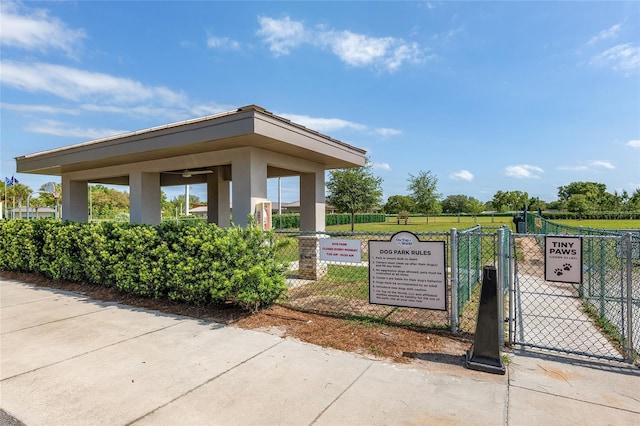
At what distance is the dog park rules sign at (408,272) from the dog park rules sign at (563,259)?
117 centimetres

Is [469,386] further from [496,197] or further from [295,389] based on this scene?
[496,197]

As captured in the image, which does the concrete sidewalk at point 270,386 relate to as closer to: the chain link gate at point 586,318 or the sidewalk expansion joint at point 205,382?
the sidewalk expansion joint at point 205,382

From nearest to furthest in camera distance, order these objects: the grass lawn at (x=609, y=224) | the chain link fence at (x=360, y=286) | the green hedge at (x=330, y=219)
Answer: the chain link fence at (x=360, y=286) → the grass lawn at (x=609, y=224) → the green hedge at (x=330, y=219)

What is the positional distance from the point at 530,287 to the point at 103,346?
26.2ft

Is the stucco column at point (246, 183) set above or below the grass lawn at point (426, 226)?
above

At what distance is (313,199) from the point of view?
9742 millimetres

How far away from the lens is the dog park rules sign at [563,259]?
162 inches

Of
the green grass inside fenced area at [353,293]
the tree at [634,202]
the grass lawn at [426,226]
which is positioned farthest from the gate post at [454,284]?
the tree at [634,202]

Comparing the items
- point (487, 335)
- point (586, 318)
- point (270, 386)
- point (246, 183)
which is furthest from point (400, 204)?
point (270, 386)

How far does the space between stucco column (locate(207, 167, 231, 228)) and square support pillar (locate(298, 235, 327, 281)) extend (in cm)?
526

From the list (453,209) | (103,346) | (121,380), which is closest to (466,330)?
(121,380)

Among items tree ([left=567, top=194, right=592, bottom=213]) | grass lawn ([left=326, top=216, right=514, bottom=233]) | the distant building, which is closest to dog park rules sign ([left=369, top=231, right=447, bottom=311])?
grass lawn ([left=326, top=216, right=514, bottom=233])

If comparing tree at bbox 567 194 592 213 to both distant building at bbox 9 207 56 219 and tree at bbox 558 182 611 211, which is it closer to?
tree at bbox 558 182 611 211

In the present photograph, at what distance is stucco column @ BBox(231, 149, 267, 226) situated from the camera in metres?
7.26
